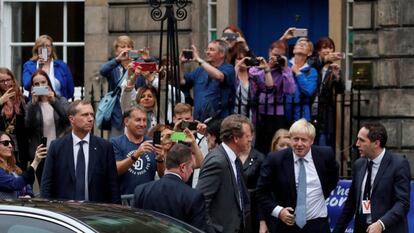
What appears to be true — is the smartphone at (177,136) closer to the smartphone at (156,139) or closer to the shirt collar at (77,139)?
the smartphone at (156,139)

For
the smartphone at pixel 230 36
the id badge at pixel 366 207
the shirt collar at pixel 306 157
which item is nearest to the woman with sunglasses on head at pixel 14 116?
the smartphone at pixel 230 36

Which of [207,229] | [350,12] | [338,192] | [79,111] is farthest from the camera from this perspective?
[350,12]

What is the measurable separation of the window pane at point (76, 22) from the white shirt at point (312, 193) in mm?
7441

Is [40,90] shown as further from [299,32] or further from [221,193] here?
[221,193]

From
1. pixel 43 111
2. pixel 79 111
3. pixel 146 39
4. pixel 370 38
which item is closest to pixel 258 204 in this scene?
pixel 79 111

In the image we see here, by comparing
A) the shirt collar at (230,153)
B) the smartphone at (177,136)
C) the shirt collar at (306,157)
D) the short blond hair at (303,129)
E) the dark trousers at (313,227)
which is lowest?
the dark trousers at (313,227)

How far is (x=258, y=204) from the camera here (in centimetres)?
1520

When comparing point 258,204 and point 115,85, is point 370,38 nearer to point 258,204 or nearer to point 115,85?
point 115,85

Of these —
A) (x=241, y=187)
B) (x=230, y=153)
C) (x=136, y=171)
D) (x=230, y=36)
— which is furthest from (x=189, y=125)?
(x=230, y=36)

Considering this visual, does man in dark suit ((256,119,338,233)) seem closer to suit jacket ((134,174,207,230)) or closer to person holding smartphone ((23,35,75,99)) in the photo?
suit jacket ((134,174,207,230))

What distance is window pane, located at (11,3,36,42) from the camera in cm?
2198

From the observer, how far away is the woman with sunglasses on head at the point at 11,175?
1472 centimetres

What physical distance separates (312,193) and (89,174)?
2.30 m

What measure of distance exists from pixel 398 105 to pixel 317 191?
4.19 metres
